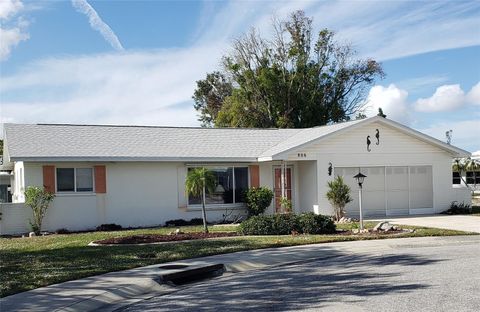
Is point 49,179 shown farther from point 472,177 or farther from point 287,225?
point 472,177

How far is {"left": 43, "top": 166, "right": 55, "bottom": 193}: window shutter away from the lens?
→ 70.0 feet

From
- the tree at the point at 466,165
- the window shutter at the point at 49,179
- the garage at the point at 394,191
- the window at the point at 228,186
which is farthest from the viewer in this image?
the tree at the point at 466,165

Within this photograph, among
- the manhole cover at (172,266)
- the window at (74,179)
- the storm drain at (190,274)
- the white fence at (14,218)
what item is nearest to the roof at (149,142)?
the window at (74,179)

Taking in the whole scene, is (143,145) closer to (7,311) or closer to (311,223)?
(311,223)

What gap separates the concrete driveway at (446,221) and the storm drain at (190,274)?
10.1 m

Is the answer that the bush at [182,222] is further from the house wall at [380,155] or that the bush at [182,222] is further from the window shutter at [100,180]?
the house wall at [380,155]

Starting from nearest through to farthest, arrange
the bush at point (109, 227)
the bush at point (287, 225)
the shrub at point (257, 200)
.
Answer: the bush at point (287, 225) < the bush at point (109, 227) < the shrub at point (257, 200)

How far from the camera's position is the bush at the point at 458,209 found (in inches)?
1019

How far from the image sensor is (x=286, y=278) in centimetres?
1080

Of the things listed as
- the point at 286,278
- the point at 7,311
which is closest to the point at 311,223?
the point at 286,278

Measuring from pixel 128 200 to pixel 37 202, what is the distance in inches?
137

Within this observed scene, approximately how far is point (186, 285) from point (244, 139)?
16.6m

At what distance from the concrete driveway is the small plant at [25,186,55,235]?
13.0m

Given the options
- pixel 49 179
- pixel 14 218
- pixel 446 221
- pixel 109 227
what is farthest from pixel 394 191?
pixel 14 218
